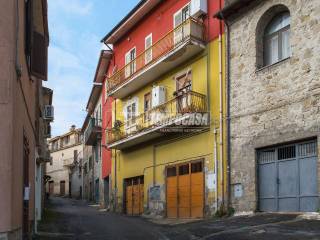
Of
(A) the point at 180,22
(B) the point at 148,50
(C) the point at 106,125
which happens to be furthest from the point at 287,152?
(C) the point at 106,125

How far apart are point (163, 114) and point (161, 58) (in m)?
2.49

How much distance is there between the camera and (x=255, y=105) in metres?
17.3

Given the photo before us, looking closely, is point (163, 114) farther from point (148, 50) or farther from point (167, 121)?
point (148, 50)

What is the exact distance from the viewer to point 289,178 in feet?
52.1

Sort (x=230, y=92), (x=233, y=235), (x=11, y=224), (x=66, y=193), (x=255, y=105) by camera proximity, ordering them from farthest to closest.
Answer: (x=66, y=193) → (x=230, y=92) → (x=255, y=105) → (x=233, y=235) → (x=11, y=224)

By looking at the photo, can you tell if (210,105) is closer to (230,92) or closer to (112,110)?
(230,92)

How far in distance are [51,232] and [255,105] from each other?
25.9ft

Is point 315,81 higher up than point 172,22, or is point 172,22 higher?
point 172,22

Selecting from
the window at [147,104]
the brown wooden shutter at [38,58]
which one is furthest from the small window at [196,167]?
the brown wooden shutter at [38,58]

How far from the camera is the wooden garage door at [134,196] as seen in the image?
26844 mm

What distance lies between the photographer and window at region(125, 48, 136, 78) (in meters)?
26.9

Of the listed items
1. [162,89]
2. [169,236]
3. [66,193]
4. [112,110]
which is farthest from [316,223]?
[66,193]

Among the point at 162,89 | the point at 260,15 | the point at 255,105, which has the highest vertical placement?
the point at 260,15

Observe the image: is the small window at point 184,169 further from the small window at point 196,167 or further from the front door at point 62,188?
the front door at point 62,188
